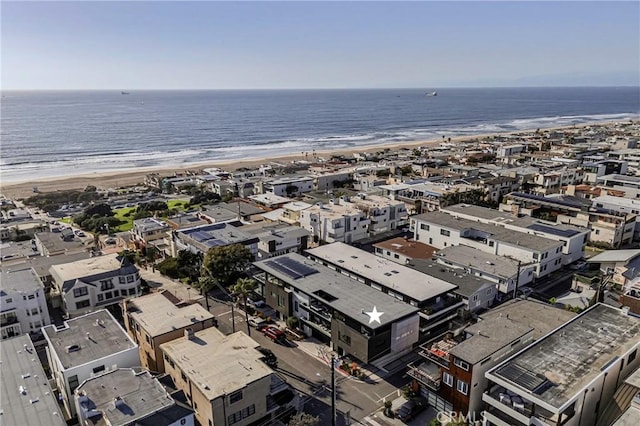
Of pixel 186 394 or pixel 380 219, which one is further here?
pixel 380 219

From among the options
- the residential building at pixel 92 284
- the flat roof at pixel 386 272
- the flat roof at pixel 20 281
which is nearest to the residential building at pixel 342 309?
the flat roof at pixel 386 272

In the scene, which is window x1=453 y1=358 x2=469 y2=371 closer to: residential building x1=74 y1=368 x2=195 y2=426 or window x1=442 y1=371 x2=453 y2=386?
window x1=442 y1=371 x2=453 y2=386

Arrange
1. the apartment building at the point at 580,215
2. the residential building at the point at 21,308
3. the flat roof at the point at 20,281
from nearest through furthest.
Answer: the residential building at the point at 21,308 → the flat roof at the point at 20,281 → the apartment building at the point at 580,215

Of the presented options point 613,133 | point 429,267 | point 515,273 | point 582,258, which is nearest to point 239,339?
point 429,267

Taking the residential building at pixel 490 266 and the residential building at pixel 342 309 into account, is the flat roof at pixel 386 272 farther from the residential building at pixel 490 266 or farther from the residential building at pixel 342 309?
the residential building at pixel 490 266

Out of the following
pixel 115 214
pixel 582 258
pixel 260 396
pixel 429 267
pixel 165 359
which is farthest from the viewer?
pixel 115 214

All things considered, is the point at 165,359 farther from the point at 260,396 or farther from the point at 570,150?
the point at 570,150
